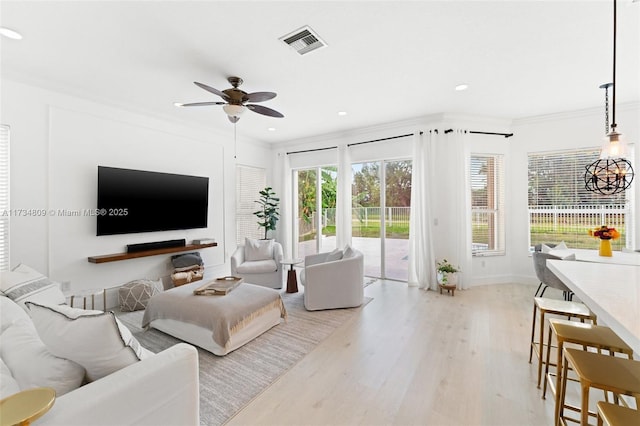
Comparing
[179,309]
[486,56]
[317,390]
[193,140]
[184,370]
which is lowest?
[317,390]

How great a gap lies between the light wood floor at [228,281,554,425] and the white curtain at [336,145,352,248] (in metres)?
2.04

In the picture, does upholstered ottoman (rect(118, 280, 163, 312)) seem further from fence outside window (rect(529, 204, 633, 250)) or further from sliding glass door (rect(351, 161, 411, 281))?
fence outside window (rect(529, 204, 633, 250))

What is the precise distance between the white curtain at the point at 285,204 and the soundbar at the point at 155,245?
216cm

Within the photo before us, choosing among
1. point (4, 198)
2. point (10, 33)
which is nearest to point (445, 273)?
point (10, 33)

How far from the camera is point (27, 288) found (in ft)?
7.78

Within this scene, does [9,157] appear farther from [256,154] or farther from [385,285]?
[385,285]

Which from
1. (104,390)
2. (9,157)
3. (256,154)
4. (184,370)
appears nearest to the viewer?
(104,390)

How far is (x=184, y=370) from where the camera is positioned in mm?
1317

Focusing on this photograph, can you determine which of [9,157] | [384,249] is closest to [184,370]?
[9,157]

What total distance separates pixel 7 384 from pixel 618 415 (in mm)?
2176

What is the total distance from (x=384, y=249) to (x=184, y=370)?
13.8ft

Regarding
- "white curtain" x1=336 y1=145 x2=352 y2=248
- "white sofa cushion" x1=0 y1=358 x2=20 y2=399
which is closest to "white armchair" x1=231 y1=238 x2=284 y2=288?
"white curtain" x1=336 y1=145 x2=352 y2=248

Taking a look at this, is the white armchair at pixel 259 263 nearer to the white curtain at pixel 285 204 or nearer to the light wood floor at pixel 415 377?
the white curtain at pixel 285 204

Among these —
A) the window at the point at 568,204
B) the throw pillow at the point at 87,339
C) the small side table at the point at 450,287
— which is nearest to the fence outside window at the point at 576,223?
the window at the point at 568,204
